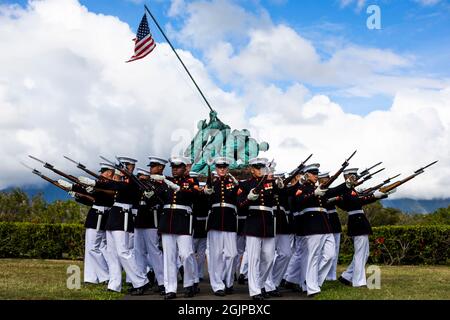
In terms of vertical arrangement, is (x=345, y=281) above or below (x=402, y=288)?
above

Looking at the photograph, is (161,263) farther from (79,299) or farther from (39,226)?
(39,226)

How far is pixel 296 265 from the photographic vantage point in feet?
39.8

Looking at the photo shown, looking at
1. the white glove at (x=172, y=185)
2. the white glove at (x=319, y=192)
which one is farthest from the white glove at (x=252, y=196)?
the white glove at (x=172, y=185)

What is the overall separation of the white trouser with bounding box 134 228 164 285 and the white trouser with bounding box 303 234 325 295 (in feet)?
9.26

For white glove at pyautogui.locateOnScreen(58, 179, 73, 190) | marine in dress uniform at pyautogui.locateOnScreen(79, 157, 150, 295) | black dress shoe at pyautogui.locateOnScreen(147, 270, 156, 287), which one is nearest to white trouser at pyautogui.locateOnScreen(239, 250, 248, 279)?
black dress shoe at pyautogui.locateOnScreen(147, 270, 156, 287)

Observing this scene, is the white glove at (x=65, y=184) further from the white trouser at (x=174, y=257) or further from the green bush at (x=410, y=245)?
the green bush at (x=410, y=245)

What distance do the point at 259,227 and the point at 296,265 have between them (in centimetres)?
234

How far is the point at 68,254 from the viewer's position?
65.1 feet

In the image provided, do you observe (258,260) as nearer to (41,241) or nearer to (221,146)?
(221,146)

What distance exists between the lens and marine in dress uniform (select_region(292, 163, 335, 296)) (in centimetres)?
1055

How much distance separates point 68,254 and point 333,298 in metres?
12.2

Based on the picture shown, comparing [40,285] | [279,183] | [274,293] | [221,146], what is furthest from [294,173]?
[221,146]

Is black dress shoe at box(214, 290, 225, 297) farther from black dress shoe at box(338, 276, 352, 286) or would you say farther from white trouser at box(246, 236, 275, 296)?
black dress shoe at box(338, 276, 352, 286)
